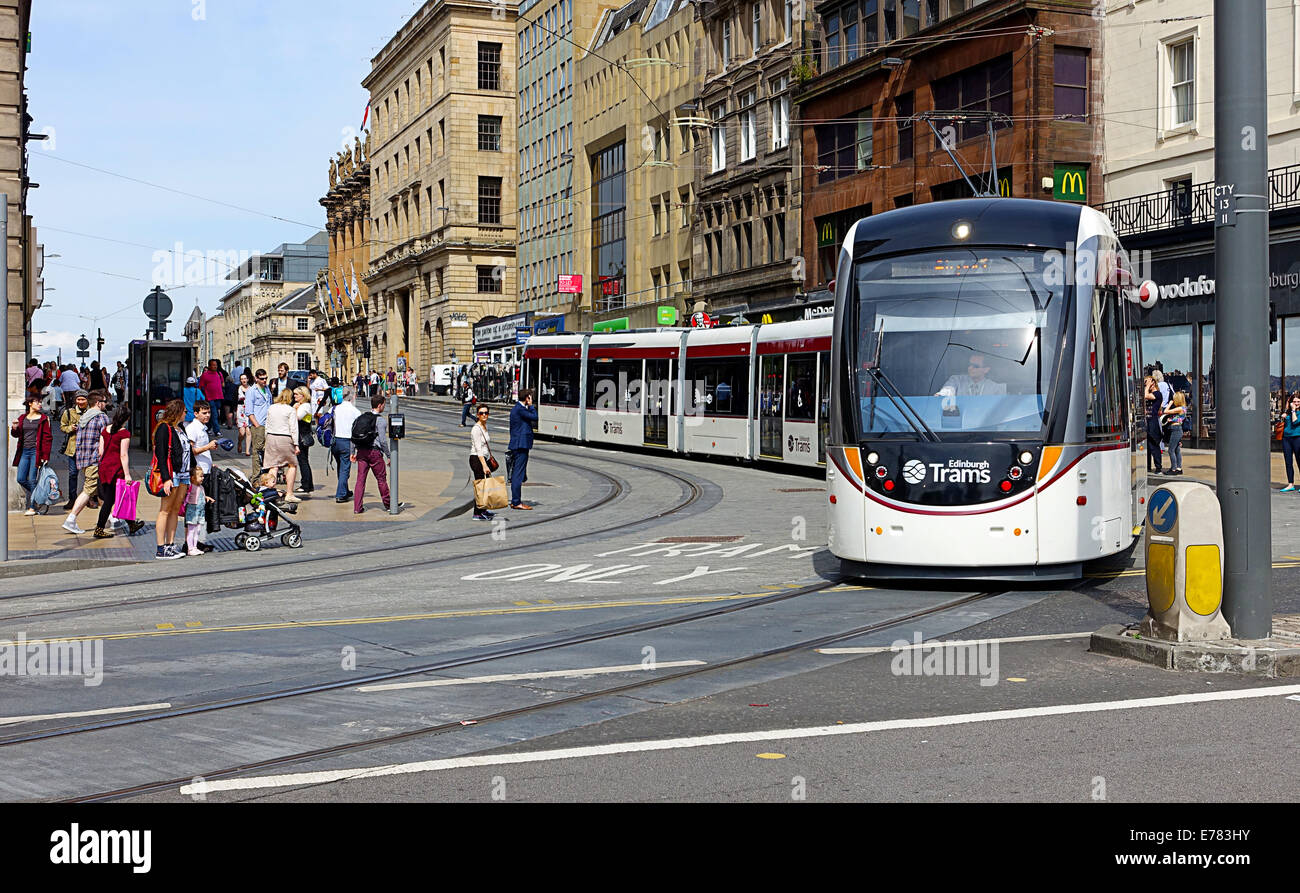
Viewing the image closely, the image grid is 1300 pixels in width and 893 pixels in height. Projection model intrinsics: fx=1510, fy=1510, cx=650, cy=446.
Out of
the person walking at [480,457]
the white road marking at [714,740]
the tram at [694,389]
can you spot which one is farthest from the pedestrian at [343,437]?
the white road marking at [714,740]

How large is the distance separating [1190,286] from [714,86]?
30.0 meters

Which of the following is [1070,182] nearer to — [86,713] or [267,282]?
[86,713]

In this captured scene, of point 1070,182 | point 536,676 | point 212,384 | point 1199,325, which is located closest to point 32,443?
point 212,384

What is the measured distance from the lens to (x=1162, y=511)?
9.28 m

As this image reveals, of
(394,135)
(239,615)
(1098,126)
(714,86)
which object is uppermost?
(394,135)

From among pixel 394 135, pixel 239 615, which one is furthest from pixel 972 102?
pixel 394 135

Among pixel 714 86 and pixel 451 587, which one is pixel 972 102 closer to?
pixel 714 86

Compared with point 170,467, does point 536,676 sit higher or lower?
lower

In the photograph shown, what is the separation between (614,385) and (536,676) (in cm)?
2858

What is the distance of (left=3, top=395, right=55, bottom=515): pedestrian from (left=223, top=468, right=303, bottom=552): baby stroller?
4.80m

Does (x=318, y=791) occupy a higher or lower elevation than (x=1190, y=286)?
lower

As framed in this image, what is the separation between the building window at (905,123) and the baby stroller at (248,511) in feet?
106

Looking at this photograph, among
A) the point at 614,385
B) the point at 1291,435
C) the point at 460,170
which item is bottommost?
the point at 1291,435

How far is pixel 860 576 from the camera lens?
1387 cm
